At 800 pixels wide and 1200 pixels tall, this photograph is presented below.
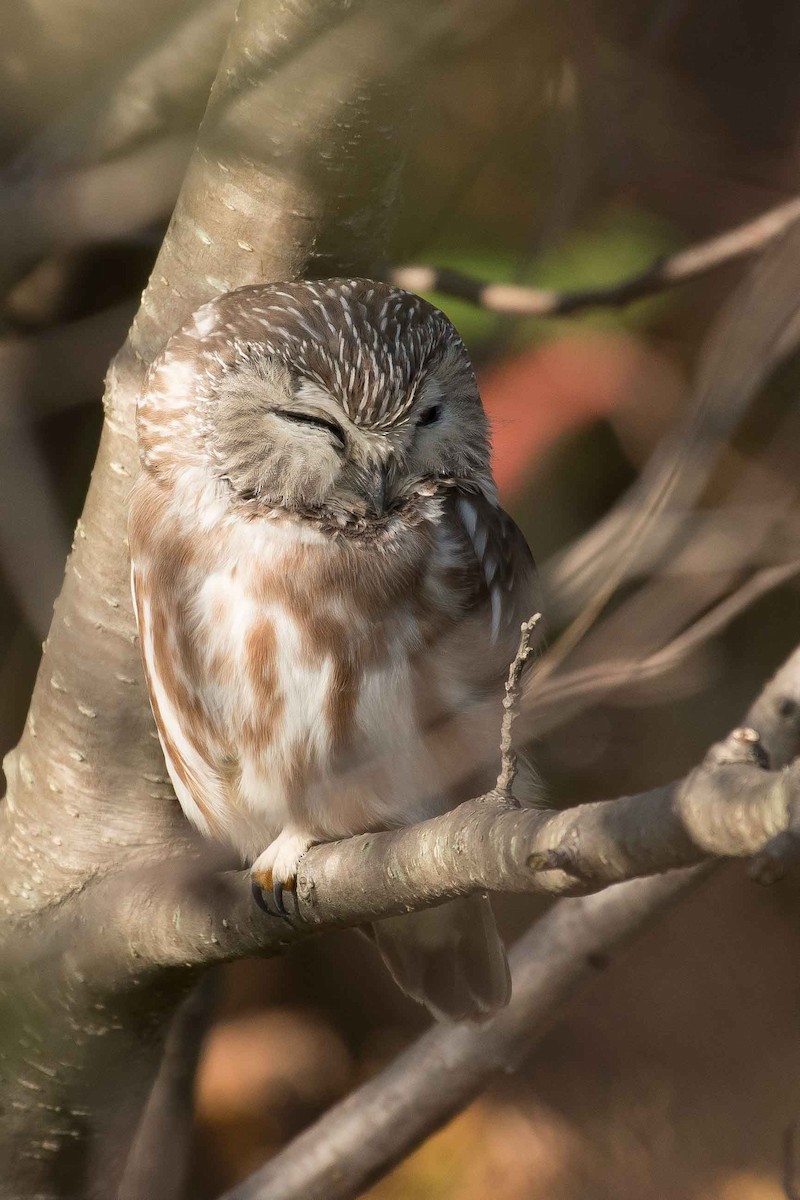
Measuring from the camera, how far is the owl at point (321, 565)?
2562 millimetres

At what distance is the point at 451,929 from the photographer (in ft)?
10.0

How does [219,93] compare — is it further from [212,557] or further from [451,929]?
[451,929]

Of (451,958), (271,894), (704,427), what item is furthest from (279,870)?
(704,427)

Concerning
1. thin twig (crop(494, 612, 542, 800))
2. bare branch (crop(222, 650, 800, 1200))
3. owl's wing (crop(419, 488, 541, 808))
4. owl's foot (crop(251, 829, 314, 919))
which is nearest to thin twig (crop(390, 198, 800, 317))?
owl's wing (crop(419, 488, 541, 808))

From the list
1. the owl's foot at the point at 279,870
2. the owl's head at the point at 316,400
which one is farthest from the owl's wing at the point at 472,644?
the owl's foot at the point at 279,870

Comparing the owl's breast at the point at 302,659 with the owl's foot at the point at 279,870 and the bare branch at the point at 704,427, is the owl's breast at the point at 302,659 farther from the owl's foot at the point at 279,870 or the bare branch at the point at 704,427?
the bare branch at the point at 704,427

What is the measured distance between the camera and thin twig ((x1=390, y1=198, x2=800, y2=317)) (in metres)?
2.11

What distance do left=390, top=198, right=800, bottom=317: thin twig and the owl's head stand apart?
11cm

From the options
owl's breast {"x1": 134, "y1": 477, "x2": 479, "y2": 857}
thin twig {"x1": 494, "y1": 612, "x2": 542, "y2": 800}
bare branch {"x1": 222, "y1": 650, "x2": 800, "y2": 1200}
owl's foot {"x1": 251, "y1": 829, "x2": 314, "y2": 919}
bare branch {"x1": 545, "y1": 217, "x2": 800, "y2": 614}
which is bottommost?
bare branch {"x1": 222, "y1": 650, "x2": 800, "y2": 1200}

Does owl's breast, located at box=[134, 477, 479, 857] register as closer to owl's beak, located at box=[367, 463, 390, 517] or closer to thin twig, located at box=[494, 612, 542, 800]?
owl's beak, located at box=[367, 463, 390, 517]

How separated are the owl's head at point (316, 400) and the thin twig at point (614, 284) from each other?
11 centimetres

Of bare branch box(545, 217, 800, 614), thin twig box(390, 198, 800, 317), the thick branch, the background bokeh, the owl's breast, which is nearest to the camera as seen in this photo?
the thick branch

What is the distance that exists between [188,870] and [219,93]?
1484 mm

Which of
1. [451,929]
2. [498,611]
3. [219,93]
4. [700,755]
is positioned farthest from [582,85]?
[700,755]
